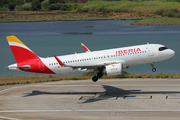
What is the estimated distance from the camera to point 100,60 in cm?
4966

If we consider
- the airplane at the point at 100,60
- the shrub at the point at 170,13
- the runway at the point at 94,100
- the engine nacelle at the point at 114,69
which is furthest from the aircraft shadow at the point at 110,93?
the shrub at the point at 170,13

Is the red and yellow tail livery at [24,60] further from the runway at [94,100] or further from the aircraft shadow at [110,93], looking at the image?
the runway at [94,100]

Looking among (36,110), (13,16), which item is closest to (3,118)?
(36,110)

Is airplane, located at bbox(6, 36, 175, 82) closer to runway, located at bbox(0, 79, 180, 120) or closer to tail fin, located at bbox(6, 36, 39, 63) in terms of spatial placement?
tail fin, located at bbox(6, 36, 39, 63)

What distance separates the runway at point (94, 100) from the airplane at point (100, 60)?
179 inches

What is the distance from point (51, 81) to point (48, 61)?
46.1ft

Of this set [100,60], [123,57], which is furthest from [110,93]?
[123,57]

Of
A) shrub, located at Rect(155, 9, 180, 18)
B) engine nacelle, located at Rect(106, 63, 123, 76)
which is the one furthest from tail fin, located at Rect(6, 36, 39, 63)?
shrub, located at Rect(155, 9, 180, 18)

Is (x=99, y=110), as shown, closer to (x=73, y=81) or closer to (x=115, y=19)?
(x=73, y=81)

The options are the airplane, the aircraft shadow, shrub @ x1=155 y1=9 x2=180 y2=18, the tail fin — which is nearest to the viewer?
the airplane

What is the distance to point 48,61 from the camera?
167 ft

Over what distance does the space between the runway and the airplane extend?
14.9 feet

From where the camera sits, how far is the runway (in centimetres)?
4003

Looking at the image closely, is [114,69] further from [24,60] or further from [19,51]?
[19,51]
